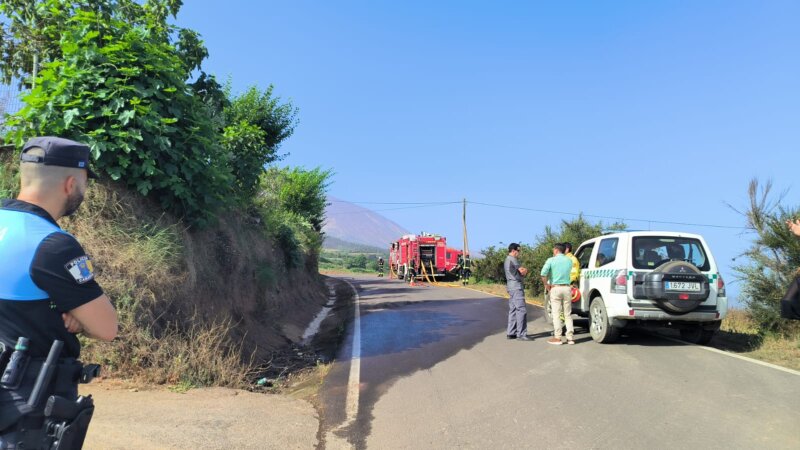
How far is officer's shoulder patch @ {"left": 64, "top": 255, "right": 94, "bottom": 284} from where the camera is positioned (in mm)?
2168

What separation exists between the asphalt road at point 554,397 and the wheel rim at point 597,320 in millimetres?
275

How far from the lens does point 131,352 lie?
6250 millimetres

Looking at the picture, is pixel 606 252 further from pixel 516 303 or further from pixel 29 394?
pixel 29 394

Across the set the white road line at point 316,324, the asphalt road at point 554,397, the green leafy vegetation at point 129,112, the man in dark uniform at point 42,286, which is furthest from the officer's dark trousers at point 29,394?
the white road line at point 316,324

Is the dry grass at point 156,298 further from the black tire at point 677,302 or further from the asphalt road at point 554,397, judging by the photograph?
the black tire at point 677,302

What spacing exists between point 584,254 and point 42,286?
34.2 ft

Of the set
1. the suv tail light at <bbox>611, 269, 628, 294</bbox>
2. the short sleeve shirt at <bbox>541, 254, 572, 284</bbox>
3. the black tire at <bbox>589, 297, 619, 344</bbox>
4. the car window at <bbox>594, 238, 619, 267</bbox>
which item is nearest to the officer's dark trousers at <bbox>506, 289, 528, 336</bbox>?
the short sleeve shirt at <bbox>541, 254, 572, 284</bbox>

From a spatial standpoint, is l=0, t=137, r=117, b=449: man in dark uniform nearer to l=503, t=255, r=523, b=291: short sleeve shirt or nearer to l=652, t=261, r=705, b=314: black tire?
l=652, t=261, r=705, b=314: black tire

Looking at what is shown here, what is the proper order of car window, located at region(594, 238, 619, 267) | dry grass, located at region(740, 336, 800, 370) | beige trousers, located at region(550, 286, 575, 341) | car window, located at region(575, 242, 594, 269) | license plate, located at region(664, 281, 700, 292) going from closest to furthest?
dry grass, located at region(740, 336, 800, 370) < license plate, located at region(664, 281, 700, 292) < car window, located at region(594, 238, 619, 267) < beige trousers, located at region(550, 286, 575, 341) < car window, located at region(575, 242, 594, 269)

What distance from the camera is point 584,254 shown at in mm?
10891

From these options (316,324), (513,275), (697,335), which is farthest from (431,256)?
(697,335)

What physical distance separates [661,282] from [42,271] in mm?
8540

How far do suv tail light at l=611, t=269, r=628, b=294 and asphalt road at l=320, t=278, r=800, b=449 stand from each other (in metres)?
1.03

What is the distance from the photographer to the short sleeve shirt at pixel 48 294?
82.6 inches
